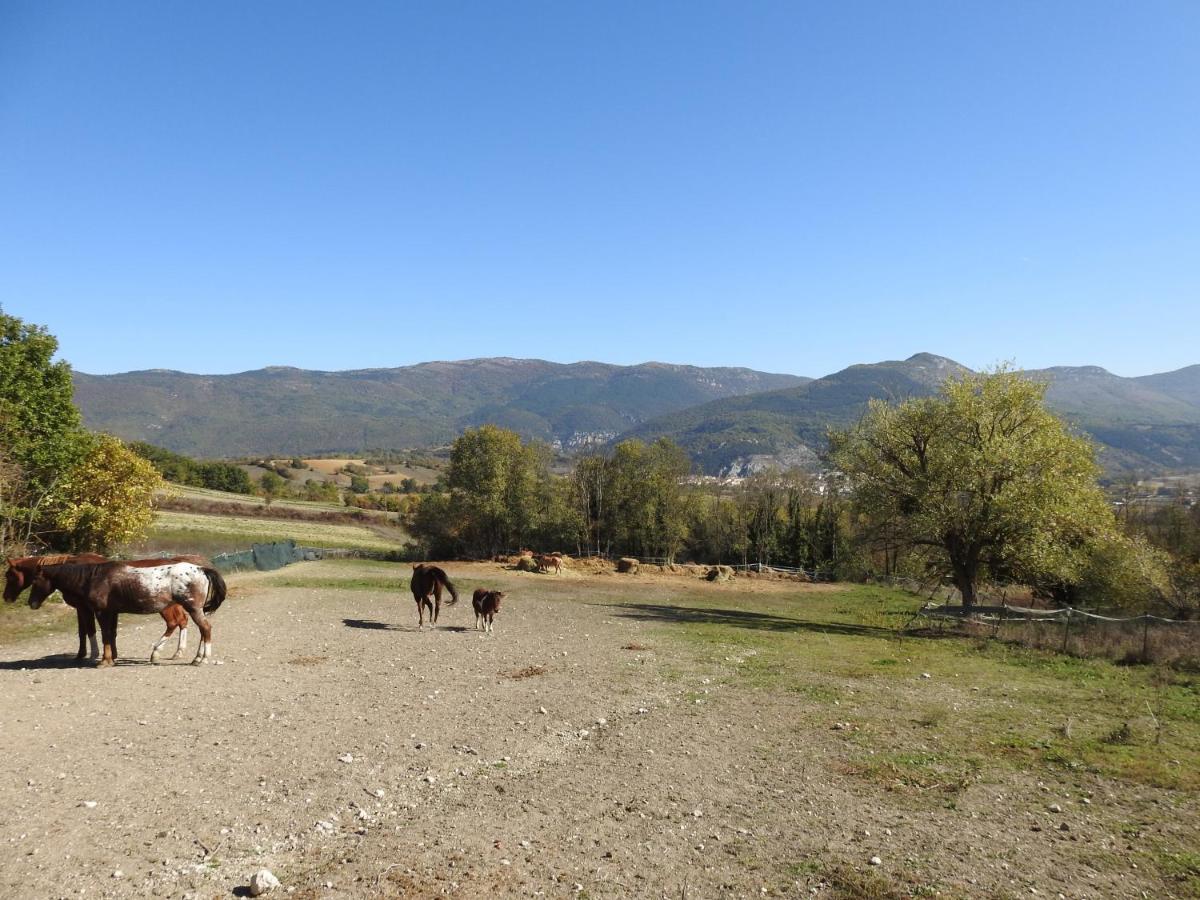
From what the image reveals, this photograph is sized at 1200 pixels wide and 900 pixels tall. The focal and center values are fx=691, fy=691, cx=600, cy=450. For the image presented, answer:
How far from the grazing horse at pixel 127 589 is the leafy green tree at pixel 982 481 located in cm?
2560

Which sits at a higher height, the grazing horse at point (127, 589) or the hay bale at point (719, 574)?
the grazing horse at point (127, 589)

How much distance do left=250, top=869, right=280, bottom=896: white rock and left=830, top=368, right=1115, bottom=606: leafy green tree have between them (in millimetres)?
27238

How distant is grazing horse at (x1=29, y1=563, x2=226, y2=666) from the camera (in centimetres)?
1441

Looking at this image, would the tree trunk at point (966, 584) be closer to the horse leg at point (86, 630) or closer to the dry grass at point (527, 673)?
the dry grass at point (527, 673)

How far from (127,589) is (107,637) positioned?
43.3 inches

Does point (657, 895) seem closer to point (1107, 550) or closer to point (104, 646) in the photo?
point (104, 646)

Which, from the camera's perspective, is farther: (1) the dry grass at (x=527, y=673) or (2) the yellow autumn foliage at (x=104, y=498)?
(2) the yellow autumn foliage at (x=104, y=498)

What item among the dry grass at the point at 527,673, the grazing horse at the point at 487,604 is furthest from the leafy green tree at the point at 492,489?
the dry grass at the point at 527,673

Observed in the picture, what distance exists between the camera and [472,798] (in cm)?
870

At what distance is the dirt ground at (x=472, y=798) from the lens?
22.5 feet

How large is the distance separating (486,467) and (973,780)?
5084 centimetres

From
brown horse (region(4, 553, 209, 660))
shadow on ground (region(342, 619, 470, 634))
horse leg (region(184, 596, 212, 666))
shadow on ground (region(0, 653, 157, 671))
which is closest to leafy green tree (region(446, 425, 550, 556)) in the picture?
shadow on ground (region(342, 619, 470, 634))

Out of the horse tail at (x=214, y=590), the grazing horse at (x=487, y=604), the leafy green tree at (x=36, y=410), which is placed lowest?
the grazing horse at (x=487, y=604)

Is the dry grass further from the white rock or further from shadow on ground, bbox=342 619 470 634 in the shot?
the white rock
